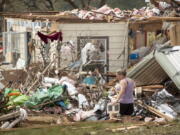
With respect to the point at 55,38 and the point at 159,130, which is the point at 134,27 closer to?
the point at 55,38

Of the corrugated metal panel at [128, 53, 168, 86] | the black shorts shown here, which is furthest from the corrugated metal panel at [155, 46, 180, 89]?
the black shorts

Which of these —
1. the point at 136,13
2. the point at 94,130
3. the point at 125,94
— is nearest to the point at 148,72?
the point at 125,94

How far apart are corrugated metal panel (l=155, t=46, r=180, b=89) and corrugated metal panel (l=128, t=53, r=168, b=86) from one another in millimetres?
344

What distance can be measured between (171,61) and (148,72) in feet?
4.24

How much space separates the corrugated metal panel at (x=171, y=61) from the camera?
48.2 ft

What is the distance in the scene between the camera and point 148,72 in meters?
16.2

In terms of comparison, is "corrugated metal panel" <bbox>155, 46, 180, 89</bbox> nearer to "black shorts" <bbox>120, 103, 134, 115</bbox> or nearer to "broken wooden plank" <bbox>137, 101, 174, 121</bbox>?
"broken wooden plank" <bbox>137, 101, 174, 121</bbox>

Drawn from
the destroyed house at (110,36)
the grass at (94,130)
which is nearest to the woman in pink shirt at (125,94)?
the grass at (94,130)

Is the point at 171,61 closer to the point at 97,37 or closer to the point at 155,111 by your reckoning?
the point at 155,111

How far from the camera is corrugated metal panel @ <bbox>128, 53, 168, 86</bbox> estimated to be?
52.0ft

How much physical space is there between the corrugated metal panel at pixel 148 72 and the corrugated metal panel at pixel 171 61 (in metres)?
0.34

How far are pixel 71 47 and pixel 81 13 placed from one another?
3.01m

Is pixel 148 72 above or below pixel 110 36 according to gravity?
below

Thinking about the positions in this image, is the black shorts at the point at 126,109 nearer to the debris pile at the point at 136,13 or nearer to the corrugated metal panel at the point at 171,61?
the corrugated metal panel at the point at 171,61
